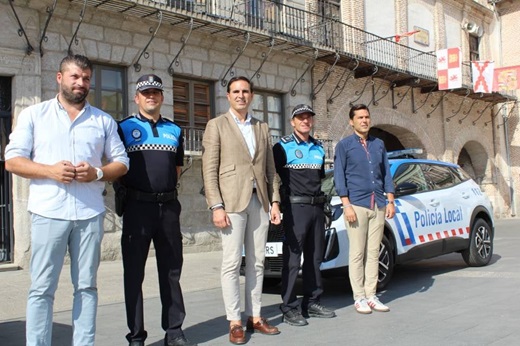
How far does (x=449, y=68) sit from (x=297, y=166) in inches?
641

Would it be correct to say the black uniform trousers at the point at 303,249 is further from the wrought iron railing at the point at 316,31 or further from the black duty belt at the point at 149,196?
the wrought iron railing at the point at 316,31

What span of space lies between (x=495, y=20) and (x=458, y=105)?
634 cm

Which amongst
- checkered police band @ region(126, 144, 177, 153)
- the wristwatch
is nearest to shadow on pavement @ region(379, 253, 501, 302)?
checkered police band @ region(126, 144, 177, 153)

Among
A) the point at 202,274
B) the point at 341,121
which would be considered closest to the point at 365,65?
the point at 341,121

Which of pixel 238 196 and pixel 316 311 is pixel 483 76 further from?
pixel 238 196

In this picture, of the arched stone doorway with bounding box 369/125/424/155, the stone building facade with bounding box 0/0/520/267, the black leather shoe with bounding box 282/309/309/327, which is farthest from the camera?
the arched stone doorway with bounding box 369/125/424/155

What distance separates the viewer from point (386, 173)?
6.35 meters

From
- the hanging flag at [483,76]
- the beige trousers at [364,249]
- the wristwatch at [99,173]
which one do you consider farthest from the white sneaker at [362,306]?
the hanging flag at [483,76]

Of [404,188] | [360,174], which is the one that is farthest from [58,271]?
[404,188]

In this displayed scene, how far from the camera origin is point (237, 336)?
4.81 m

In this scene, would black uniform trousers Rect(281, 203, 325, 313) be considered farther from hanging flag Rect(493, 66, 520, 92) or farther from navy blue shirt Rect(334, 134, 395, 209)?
hanging flag Rect(493, 66, 520, 92)

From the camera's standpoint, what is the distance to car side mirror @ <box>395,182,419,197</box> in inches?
297

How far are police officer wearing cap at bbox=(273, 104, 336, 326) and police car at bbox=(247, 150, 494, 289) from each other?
34 centimetres

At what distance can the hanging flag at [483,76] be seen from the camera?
2164 cm
